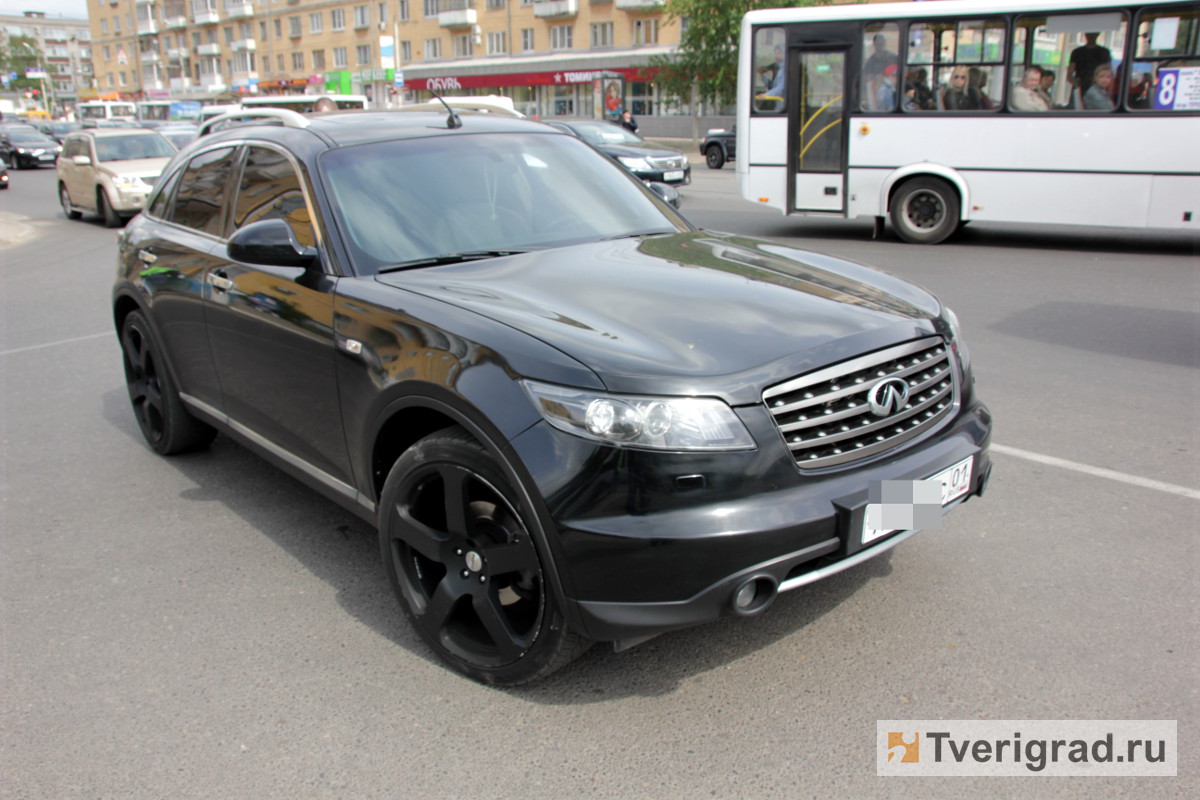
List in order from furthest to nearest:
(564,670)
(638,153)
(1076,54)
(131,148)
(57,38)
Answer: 1. (57,38)
2. (131,148)
3. (638,153)
4. (1076,54)
5. (564,670)

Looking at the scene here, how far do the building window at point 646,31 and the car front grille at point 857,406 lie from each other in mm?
58624

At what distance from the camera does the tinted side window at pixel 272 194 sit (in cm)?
374

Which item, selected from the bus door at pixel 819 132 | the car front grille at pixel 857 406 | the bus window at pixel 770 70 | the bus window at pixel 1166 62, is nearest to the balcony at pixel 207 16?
the bus window at pixel 770 70

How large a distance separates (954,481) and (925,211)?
34.9ft

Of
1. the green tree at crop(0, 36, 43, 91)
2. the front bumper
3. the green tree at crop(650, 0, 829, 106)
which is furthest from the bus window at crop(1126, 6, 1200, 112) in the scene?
the green tree at crop(0, 36, 43, 91)

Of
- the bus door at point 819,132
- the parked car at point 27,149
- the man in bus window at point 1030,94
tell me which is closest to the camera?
the man in bus window at point 1030,94

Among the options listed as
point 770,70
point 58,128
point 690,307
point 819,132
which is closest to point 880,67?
point 819,132

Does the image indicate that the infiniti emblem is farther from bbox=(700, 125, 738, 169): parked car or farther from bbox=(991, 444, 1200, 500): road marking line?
bbox=(700, 125, 738, 169): parked car

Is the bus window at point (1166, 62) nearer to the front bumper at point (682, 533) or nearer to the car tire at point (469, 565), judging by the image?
the front bumper at point (682, 533)

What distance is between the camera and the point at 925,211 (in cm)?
1278

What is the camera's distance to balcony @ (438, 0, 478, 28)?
6856 cm

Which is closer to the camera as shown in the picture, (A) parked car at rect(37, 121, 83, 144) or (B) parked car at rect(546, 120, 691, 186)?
(B) parked car at rect(546, 120, 691, 186)

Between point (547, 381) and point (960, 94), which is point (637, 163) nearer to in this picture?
point (960, 94)

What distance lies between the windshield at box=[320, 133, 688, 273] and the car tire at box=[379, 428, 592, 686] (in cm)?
88
